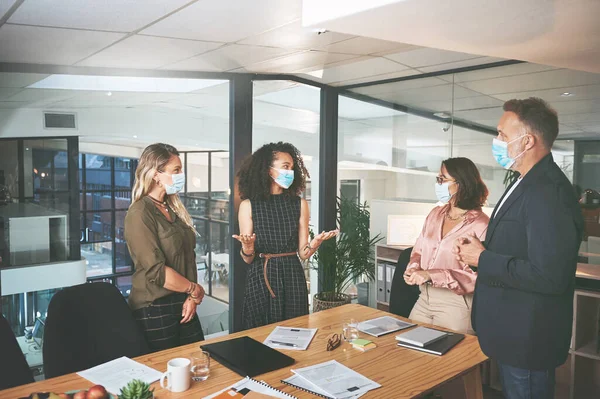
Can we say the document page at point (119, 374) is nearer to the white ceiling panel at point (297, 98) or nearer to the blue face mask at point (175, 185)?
the blue face mask at point (175, 185)

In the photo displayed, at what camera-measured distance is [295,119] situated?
16.6ft

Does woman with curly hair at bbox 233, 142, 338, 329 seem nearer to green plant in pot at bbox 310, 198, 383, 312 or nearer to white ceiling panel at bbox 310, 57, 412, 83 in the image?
white ceiling panel at bbox 310, 57, 412, 83

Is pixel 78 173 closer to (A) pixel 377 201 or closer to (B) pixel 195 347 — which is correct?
(B) pixel 195 347

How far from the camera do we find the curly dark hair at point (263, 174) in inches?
128

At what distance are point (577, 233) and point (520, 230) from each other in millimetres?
182

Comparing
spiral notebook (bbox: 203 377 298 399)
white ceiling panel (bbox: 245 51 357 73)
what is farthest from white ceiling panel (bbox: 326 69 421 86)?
spiral notebook (bbox: 203 377 298 399)

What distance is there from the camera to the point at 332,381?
1.88 m

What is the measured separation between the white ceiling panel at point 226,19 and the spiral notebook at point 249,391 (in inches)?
66.7

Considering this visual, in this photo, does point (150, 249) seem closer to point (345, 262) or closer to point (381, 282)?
point (345, 262)

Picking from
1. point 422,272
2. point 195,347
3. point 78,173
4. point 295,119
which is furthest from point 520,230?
point 295,119

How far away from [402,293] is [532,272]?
Answer: 59.0 inches

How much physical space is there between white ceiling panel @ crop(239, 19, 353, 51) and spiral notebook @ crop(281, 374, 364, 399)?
73.2 inches

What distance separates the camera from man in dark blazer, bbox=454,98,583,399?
171 cm

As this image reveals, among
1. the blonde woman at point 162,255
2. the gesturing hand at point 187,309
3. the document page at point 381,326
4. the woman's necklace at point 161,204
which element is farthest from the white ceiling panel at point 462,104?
the gesturing hand at point 187,309
